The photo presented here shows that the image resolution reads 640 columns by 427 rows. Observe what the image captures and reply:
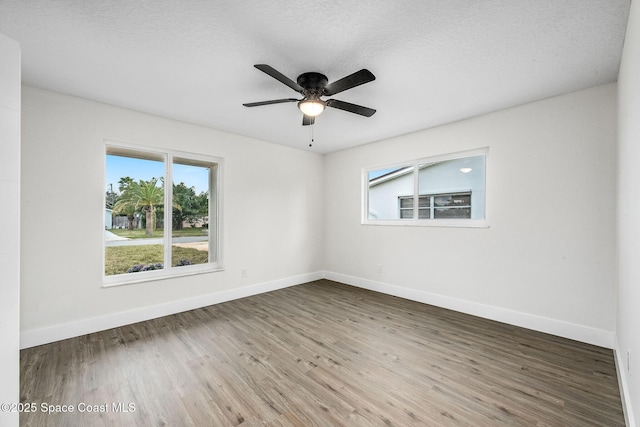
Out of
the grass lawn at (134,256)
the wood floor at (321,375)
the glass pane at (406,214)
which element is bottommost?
the wood floor at (321,375)

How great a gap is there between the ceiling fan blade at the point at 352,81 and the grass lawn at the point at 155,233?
273 centimetres

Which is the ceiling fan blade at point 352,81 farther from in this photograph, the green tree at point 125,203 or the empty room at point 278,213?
the green tree at point 125,203

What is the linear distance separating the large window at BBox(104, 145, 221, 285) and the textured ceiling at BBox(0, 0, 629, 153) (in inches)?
30.5

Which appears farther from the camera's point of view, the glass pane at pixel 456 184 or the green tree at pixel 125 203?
the glass pane at pixel 456 184

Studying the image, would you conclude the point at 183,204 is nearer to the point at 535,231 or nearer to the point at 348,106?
the point at 348,106

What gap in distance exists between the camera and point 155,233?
11.3ft

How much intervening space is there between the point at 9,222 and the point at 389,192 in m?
4.19

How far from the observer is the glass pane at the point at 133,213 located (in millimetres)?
3131

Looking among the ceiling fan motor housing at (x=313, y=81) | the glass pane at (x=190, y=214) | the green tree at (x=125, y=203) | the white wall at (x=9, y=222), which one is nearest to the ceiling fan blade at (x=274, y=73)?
the ceiling fan motor housing at (x=313, y=81)

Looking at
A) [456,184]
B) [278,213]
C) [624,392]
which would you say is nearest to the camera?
[624,392]

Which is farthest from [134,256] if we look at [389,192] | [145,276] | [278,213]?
[389,192]

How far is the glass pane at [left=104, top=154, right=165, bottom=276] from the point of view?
10.3 ft

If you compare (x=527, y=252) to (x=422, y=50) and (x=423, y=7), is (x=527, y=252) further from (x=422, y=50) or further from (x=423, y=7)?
(x=423, y=7)

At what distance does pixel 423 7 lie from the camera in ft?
5.28
